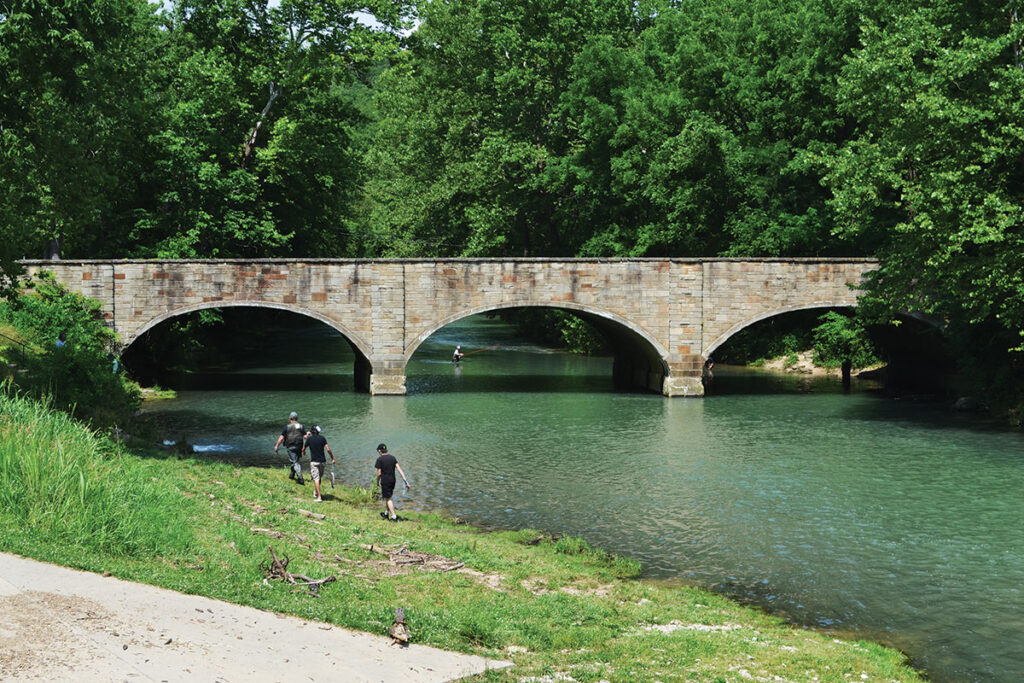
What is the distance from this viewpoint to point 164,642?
10.1 m

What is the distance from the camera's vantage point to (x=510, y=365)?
53.9 metres

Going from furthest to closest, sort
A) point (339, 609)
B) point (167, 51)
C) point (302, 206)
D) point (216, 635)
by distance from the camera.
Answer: point (302, 206) → point (167, 51) → point (339, 609) → point (216, 635)

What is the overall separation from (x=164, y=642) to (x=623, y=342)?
37.8m

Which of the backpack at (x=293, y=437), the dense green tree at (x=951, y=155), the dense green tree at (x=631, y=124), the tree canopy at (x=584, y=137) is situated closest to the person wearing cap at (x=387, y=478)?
the backpack at (x=293, y=437)

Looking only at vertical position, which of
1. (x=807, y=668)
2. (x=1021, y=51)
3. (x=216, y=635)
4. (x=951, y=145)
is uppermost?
(x=1021, y=51)

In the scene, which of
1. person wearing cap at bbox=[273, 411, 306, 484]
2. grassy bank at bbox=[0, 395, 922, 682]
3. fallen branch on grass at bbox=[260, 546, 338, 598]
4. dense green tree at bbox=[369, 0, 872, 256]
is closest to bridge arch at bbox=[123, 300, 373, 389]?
dense green tree at bbox=[369, 0, 872, 256]

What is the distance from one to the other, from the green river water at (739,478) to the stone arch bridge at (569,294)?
228 centimetres

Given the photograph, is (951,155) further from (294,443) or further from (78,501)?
(78,501)

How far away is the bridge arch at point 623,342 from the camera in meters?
41.0

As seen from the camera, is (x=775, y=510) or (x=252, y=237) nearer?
(x=775, y=510)

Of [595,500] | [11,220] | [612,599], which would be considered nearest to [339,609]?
[612,599]

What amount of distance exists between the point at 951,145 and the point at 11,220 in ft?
82.8

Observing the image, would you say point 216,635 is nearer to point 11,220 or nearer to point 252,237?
point 11,220

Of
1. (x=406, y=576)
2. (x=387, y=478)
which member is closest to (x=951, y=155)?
(x=387, y=478)
